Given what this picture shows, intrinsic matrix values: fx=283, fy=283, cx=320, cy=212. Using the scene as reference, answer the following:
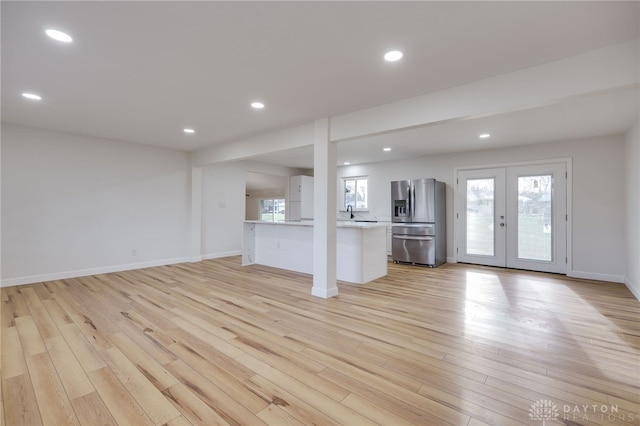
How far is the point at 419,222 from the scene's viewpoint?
20.6 ft

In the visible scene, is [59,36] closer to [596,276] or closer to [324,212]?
[324,212]

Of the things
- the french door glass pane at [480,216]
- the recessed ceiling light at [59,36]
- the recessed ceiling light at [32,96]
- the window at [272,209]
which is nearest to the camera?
the recessed ceiling light at [59,36]

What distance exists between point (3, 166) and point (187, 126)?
278cm

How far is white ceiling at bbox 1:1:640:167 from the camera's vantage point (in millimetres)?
1843

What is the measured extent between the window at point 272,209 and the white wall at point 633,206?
946 centimetres

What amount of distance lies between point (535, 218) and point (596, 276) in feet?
4.27

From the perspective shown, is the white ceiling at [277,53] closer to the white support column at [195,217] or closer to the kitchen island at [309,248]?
the kitchen island at [309,248]

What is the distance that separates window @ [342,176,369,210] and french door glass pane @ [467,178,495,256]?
2.59 metres

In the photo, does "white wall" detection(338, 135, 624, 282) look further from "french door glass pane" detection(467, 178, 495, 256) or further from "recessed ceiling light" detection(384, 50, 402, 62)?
"recessed ceiling light" detection(384, 50, 402, 62)

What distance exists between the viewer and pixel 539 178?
5.47 m

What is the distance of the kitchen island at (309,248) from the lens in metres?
4.61

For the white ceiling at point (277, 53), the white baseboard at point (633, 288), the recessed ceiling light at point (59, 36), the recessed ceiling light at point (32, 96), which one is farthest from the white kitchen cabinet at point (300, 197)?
the white baseboard at point (633, 288)

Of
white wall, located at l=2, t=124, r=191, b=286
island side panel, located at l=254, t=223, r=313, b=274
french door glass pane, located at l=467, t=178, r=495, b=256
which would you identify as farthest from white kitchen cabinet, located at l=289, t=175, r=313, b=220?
→ french door glass pane, located at l=467, t=178, r=495, b=256

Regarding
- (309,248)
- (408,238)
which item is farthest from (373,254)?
(408,238)
